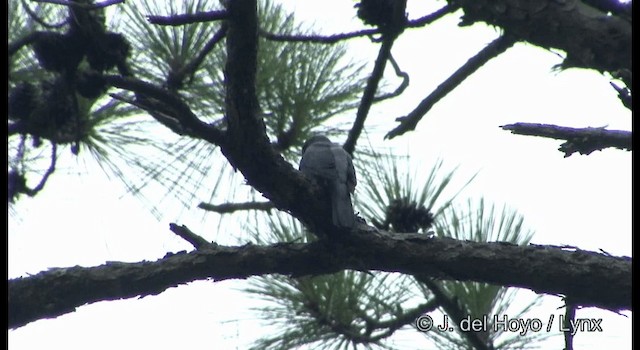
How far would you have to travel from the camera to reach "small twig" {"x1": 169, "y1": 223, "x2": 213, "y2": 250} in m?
2.43

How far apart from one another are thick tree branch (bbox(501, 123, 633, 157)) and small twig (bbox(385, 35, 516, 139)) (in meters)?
0.73

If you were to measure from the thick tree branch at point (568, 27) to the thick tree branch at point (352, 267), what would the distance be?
0.51 meters

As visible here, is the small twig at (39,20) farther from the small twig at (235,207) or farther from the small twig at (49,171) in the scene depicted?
the small twig at (235,207)

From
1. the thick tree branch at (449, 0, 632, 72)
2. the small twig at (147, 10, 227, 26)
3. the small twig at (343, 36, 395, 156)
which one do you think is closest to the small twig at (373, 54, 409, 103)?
the small twig at (343, 36, 395, 156)

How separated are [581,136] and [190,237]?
96 cm

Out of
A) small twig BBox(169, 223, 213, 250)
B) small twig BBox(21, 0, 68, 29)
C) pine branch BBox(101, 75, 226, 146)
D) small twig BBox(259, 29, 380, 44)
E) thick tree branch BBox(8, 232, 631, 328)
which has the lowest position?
thick tree branch BBox(8, 232, 631, 328)

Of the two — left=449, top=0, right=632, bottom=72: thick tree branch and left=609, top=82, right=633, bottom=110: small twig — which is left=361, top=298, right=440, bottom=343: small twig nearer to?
left=449, top=0, right=632, bottom=72: thick tree branch

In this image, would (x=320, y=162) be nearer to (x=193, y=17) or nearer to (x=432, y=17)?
(x=432, y=17)

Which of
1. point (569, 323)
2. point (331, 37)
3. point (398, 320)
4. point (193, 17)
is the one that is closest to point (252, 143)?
point (193, 17)

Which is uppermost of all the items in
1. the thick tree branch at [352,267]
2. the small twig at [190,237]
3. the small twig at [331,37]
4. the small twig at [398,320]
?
the small twig at [331,37]

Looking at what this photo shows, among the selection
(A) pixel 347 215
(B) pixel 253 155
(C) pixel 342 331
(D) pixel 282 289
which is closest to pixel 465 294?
(C) pixel 342 331

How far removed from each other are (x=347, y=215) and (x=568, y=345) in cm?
62

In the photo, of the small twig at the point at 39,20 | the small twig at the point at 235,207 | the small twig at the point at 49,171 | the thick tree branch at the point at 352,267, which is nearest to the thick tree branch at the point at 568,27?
the thick tree branch at the point at 352,267

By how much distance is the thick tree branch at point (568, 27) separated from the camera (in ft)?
7.93
